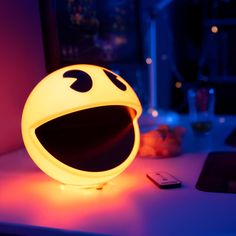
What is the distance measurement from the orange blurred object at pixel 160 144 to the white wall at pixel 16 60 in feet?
1.15

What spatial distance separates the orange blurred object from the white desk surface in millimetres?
53

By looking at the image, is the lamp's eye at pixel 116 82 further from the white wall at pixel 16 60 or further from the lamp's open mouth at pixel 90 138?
the white wall at pixel 16 60

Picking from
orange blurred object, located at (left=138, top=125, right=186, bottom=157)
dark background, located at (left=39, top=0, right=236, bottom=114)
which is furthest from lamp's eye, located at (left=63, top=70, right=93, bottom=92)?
dark background, located at (left=39, top=0, right=236, bottom=114)

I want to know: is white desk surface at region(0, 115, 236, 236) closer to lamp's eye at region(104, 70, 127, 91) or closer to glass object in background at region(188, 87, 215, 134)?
lamp's eye at region(104, 70, 127, 91)

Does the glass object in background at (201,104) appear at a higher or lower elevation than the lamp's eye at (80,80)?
lower

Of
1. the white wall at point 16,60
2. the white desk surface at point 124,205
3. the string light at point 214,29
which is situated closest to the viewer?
the white desk surface at point 124,205

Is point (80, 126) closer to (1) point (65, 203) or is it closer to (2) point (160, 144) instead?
(1) point (65, 203)

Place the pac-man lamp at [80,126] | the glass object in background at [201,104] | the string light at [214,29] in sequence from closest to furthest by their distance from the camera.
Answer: the pac-man lamp at [80,126], the glass object in background at [201,104], the string light at [214,29]

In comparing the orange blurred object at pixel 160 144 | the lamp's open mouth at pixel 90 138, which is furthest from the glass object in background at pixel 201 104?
the lamp's open mouth at pixel 90 138

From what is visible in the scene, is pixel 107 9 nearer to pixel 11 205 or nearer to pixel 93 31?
pixel 93 31

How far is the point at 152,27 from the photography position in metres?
1.39

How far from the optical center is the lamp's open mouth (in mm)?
587

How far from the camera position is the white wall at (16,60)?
91cm

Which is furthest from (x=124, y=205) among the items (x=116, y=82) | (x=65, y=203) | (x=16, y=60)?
(x=16, y=60)
